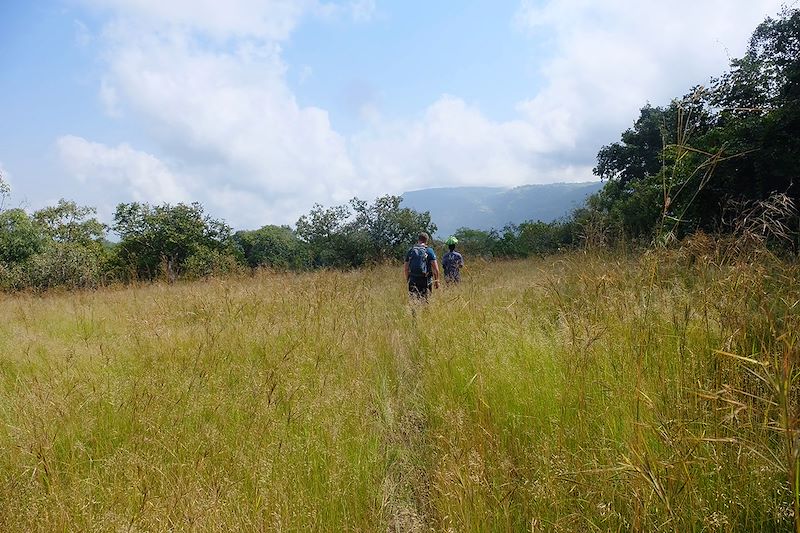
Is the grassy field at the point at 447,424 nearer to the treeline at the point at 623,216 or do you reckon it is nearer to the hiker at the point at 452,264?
the treeline at the point at 623,216

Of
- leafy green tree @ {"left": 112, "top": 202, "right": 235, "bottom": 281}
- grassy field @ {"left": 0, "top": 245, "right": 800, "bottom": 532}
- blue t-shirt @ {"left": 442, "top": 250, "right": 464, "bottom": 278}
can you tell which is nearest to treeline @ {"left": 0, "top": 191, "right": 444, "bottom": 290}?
leafy green tree @ {"left": 112, "top": 202, "right": 235, "bottom": 281}

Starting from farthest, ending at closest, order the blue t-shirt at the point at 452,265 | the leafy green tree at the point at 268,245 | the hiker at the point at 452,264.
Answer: the leafy green tree at the point at 268,245 → the blue t-shirt at the point at 452,265 → the hiker at the point at 452,264

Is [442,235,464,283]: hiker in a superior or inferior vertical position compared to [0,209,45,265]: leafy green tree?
inferior

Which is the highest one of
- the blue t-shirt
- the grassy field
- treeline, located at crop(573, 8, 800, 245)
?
treeline, located at crop(573, 8, 800, 245)

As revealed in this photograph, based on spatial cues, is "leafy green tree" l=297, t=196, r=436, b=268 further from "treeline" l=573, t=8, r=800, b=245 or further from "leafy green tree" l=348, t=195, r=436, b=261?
"treeline" l=573, t=8, r=800, b=245

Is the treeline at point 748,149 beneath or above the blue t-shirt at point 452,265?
above

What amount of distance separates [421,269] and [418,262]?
5.4 inches

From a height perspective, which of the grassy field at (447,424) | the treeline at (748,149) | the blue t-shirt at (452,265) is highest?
the treeline at (748,149)

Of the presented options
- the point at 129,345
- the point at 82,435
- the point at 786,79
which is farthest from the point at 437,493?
the point at 786,79

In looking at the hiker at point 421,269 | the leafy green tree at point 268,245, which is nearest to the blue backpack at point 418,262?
the hiker at point 421,269

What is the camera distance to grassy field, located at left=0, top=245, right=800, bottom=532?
152 cm

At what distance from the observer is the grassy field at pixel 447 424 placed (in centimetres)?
152

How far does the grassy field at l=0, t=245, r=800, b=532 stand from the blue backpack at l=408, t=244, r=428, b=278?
10.0 feet

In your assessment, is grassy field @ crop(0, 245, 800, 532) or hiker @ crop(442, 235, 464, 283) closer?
grassy field @ crop(0, 245, 800, 532)
